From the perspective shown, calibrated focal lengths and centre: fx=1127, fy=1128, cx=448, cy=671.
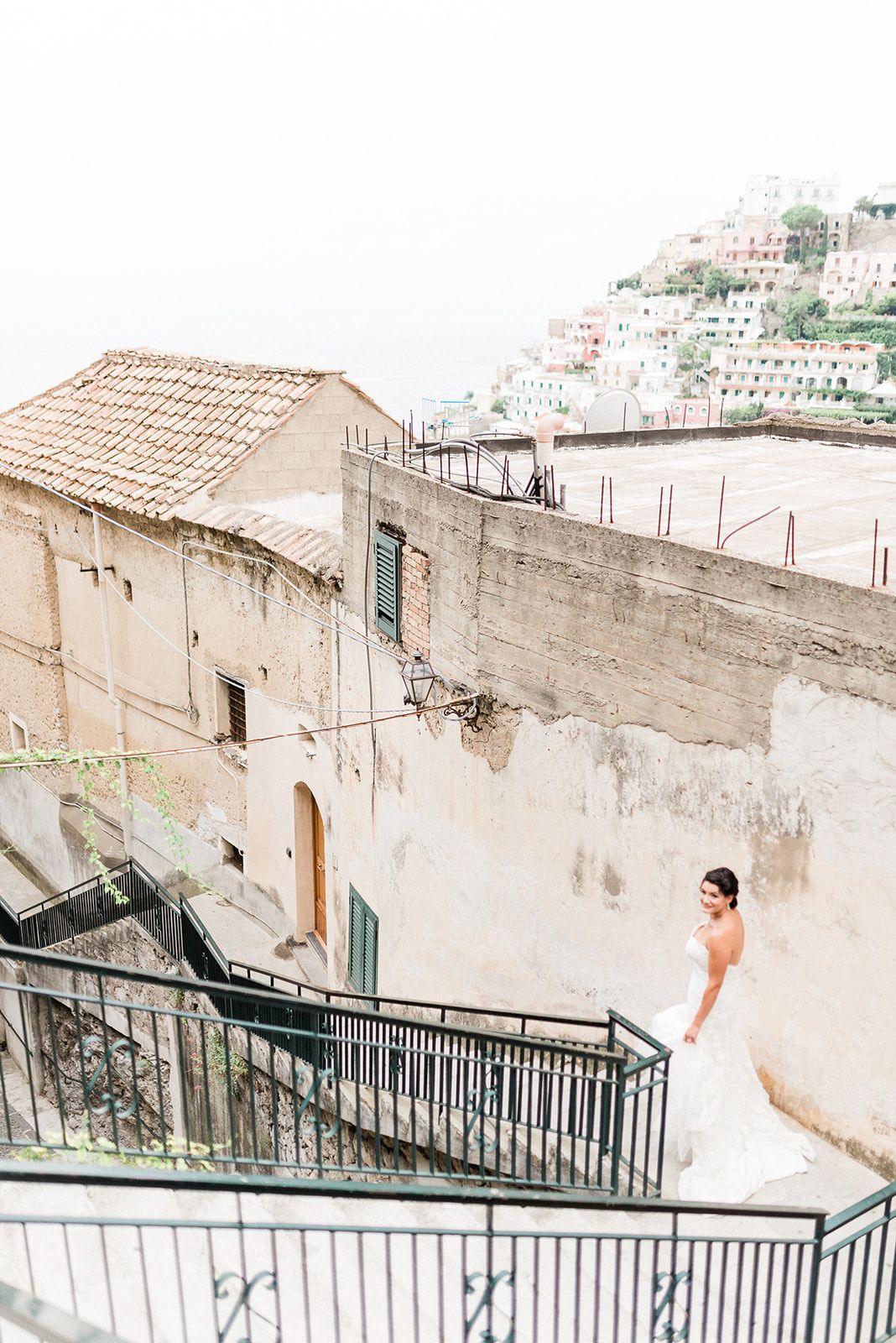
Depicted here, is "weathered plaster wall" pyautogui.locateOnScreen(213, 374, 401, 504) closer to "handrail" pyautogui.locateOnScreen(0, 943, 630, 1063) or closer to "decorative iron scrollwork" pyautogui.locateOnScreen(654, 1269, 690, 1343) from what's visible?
"handrail" pyautogui.locateOnScreen(0, 943, 630, 1063)

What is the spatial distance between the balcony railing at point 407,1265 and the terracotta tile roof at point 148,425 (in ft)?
31.5

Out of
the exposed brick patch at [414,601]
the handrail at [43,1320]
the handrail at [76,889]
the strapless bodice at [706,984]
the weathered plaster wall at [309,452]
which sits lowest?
the handrail at [76,889]

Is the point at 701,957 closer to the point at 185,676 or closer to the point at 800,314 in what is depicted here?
the point at 185,676

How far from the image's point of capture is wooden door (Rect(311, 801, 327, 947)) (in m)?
14.2

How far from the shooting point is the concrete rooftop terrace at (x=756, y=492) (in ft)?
26.5

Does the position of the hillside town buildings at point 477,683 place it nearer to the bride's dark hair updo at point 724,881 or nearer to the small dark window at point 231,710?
the small dark window at point 231,710

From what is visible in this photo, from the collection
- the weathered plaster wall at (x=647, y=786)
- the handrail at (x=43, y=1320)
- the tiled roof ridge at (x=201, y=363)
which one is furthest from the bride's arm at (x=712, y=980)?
the tiled roof ridge at (x=201, y=363)

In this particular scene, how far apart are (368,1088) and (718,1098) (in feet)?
11.9

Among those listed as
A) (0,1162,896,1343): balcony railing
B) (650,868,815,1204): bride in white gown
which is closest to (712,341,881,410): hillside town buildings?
(650,868,815,1204): bride in white gown

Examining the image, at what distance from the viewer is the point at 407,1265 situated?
594 centimetres

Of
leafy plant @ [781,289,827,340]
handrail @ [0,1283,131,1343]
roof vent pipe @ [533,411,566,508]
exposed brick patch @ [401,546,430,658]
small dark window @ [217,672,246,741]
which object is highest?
leafy plant @ [781,289,827,340]

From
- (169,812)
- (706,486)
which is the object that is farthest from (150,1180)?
(169,812)

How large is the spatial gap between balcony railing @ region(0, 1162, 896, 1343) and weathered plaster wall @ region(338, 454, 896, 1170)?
145 cm

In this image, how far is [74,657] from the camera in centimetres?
1739
